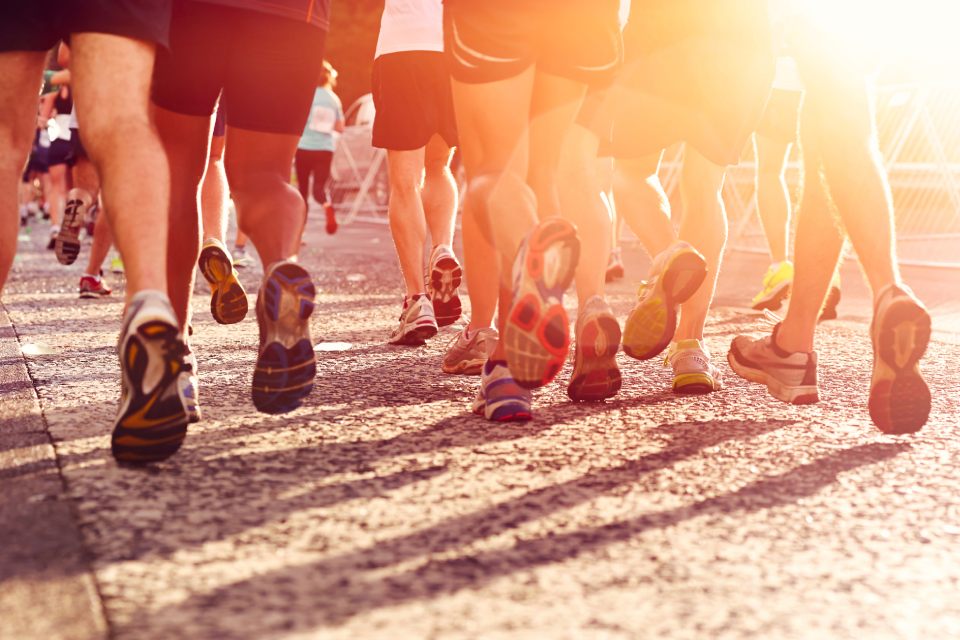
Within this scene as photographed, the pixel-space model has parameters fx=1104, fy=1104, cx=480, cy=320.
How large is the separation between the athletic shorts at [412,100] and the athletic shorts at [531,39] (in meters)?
1.41

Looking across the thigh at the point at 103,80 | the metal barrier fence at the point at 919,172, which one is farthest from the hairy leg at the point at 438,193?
the metal barrier fence at the point at 919,172

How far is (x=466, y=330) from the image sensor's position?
3.59 meters

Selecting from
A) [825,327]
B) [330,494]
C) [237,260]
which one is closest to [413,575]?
[330,494]

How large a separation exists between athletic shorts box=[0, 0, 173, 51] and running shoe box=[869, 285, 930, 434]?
1.71 meters

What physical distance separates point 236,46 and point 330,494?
48.0 inches

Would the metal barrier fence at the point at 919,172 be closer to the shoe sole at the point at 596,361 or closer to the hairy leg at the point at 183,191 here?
the shoe sole at the point at 596,361

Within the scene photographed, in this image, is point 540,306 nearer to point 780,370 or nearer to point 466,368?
point 780,370

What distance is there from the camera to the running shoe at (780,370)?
305cm

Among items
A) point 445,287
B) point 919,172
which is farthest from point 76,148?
point 919,172

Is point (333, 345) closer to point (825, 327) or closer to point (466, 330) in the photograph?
point (466, 330)

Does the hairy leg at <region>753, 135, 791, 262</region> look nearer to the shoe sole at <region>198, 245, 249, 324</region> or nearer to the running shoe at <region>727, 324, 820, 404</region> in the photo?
the running shoe at <region>727, 324, 820, 404</region>

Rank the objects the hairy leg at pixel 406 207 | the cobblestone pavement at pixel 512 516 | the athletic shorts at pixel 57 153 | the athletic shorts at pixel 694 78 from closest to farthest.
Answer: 1. the cobblestone pavement at pixel 512 516
2. the athletic shorts at pixel 694 78
3. the hairy leg at pixel 406 207
4. the athletic shorts at pixel 57 153

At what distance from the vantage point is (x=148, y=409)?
210cm

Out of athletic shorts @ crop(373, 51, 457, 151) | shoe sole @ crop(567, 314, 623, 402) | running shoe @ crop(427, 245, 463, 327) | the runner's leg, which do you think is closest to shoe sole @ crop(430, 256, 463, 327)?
running shoe @ crop(427, 245, 463, 327)
